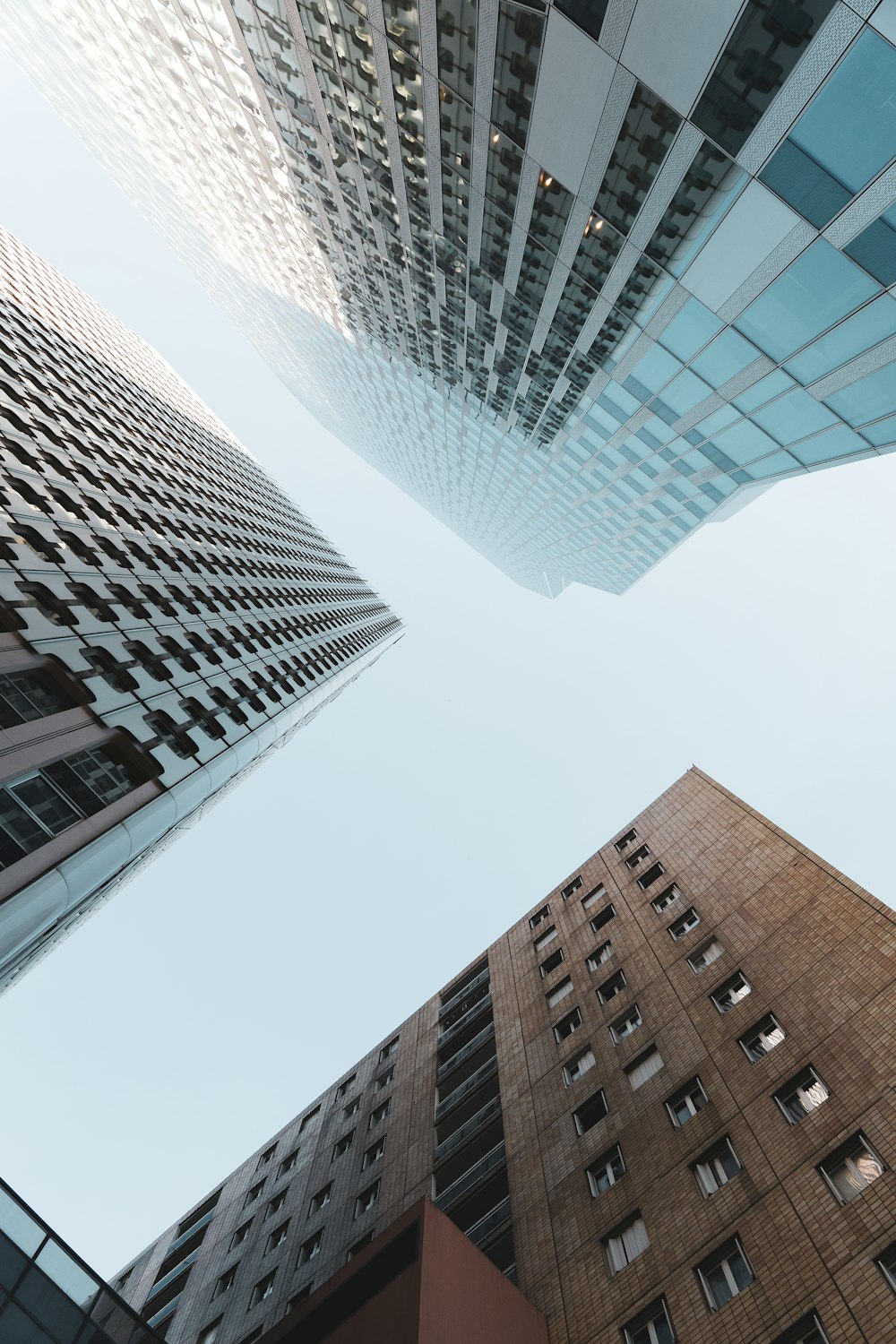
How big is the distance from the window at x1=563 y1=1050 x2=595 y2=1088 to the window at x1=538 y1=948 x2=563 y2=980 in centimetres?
691

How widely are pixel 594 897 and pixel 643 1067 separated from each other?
1325 centimetres

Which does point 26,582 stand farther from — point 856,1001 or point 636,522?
point 636,522

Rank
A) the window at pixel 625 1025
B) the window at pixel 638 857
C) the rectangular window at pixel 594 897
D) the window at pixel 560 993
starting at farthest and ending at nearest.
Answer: the window at pixel 638 857 → the rectangular window at pixel 594 897 → the window at pixel 560 993 → the window at pixel 625 1025

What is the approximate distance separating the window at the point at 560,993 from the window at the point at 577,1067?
416cm

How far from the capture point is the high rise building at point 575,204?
13.1 m

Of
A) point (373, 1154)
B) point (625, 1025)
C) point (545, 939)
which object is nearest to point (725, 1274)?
point (625, 1025)

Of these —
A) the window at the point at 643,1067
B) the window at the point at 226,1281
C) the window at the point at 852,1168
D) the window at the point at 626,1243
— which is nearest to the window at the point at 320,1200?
the window at the point at 226,1281

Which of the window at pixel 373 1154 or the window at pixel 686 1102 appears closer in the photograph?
the window at pixel 686 1102

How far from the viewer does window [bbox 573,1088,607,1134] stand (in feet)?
68.0

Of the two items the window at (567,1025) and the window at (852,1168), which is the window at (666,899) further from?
the window at (852,1168)

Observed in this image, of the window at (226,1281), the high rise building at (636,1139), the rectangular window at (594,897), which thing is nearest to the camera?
the high rise building at (636,1139)

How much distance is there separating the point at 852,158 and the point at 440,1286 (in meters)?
23.1

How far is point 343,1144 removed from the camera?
32.3 metres

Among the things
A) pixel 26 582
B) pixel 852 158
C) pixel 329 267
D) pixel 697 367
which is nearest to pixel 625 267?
pixel 697 367
